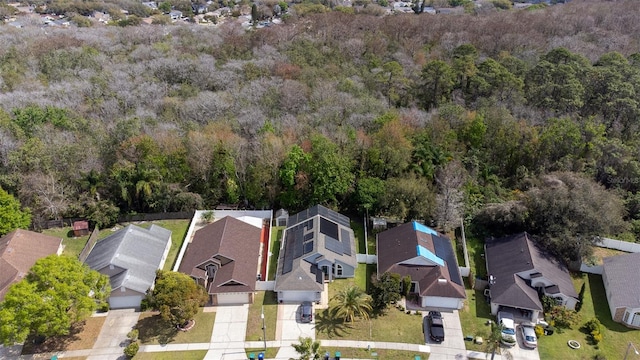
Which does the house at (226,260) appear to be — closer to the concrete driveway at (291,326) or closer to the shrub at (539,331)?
the concrete driveway at (291,326)

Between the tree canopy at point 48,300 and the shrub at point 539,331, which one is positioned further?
the shrub at point 539,331

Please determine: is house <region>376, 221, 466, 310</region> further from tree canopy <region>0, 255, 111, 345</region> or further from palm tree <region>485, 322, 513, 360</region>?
tree canopy <region>0, 255, 111, 345</region>

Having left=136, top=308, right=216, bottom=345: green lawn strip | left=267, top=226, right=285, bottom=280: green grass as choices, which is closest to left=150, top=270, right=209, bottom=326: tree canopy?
left=136, top=308, right=216, bottom=345: green lawn strip

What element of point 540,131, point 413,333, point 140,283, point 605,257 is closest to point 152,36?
point 140,283

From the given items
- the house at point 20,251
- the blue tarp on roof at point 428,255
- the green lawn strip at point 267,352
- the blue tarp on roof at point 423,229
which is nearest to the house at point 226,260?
the green lawn strip at point 267,352

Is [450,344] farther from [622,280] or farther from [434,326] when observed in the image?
[622,280]

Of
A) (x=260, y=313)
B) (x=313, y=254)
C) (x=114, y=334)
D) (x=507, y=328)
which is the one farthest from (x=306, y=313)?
(x=507, y=328)

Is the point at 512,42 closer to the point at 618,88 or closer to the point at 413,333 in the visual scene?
the point at 618,88
